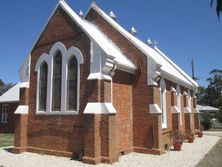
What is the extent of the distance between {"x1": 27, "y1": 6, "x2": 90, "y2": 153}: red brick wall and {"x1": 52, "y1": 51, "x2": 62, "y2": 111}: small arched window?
653mm

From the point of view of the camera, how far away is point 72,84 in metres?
13.6

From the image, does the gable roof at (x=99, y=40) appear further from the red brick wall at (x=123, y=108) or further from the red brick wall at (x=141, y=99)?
the red brick wall at (x=123, y=108)

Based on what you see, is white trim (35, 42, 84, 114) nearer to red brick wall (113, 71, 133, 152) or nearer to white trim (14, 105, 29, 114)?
white trim (14, 105, 29, 114)

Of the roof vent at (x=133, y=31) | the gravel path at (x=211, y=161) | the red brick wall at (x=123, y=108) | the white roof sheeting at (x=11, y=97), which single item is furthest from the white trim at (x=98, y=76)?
the white roof sheeting at (x=11, y=97)

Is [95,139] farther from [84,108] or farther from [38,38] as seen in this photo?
[38,38]

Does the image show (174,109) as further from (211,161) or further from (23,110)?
(23,110)

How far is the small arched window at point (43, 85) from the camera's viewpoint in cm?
1484

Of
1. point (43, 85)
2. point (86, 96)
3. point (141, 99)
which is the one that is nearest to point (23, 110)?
point (43, 85)

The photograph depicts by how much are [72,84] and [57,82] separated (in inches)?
46.2

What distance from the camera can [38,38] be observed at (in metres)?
15.8

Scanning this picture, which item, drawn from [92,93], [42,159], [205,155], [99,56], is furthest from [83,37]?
[205,155]

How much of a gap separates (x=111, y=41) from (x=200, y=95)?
77288 mm

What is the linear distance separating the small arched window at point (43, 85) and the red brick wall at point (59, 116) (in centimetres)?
44

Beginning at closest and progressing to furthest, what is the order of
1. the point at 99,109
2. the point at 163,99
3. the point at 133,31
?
1. the point at 99,109
2. the point at 163,99
3. the point at 133,31
